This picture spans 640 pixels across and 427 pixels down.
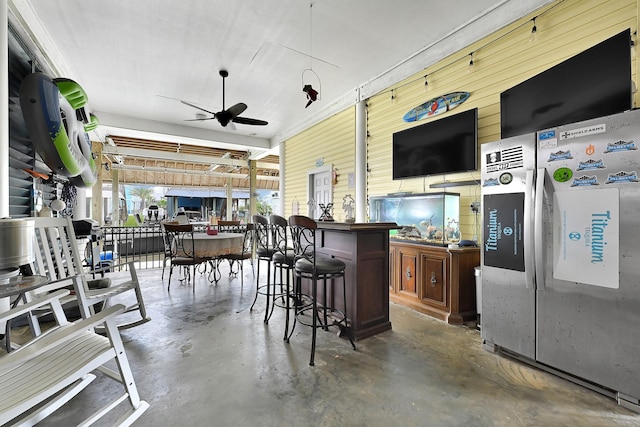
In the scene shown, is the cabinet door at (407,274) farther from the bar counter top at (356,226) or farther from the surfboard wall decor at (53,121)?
the surfboard wall decor at (53,121)

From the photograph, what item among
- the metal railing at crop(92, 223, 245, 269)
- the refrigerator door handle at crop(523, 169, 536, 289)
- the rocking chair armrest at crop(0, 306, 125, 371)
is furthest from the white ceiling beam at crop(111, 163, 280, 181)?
the refrigerator door handle at crop(523, 169, 536, 289)

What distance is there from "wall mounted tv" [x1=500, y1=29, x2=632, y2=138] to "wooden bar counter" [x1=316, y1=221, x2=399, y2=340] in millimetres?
1697

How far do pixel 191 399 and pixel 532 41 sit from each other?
464 centimetres

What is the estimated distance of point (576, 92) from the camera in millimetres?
2354

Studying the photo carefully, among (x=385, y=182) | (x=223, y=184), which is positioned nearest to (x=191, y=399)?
(x=385, y=182)

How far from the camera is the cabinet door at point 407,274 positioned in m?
3.66

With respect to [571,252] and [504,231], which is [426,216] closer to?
[504,231]

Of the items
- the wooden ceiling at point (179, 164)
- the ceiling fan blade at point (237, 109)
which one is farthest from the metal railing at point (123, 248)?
the ceiling fan blade at point (237, 109)

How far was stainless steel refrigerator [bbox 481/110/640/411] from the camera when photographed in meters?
1.81

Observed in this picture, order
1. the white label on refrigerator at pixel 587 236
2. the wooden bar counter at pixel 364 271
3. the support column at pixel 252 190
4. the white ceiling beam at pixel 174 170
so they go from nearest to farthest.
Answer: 1. the white label on refrigerator at pixel 587 236
2. the wooden bar counter at pixel 364 271
3. the support column at pixel 252 190
4. the white ceiling beam at pixel 174 170

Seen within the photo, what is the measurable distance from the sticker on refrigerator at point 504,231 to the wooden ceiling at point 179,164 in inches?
342

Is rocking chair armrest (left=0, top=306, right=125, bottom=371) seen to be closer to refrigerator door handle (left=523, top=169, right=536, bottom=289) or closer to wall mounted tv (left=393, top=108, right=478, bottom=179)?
refrigerator door handle (left=523, top=169, right=536, bottom=289)

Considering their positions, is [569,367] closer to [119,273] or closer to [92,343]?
[92,343]

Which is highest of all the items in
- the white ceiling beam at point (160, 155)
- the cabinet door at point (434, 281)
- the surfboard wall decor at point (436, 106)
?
the white ceiling beam at point (160, 155)
